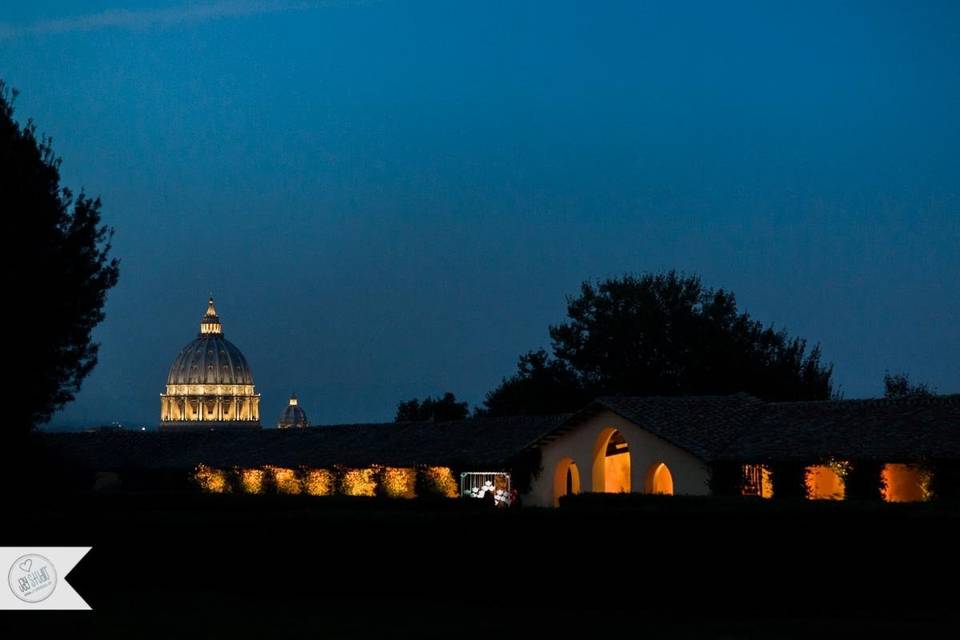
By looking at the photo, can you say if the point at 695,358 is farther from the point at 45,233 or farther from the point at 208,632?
the point at 208,632

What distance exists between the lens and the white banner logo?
675 inches

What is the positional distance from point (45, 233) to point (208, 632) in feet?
48.3

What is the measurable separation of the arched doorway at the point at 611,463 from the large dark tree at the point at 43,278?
22.4 m

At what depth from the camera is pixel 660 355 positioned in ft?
273

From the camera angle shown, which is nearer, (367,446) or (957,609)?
(957,609)

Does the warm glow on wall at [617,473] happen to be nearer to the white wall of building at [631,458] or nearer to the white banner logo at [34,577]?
the white wall of building at [631,458]

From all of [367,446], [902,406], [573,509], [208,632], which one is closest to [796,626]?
[573,509]

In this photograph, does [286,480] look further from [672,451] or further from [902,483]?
[902,483]

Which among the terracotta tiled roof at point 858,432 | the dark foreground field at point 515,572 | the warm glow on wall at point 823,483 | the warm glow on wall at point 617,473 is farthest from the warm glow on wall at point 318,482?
the dark foreground field at point 515,572

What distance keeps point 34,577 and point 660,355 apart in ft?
223

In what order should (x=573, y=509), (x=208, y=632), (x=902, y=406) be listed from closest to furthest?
1. (x=208, y=632)
2. (x=573, y=509)
3. (x=902, y=406)

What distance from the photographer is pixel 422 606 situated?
20.6 metres

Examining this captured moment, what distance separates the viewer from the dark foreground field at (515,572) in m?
18.6

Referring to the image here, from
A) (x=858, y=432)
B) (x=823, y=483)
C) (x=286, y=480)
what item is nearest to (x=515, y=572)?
(x=823, y=483)
